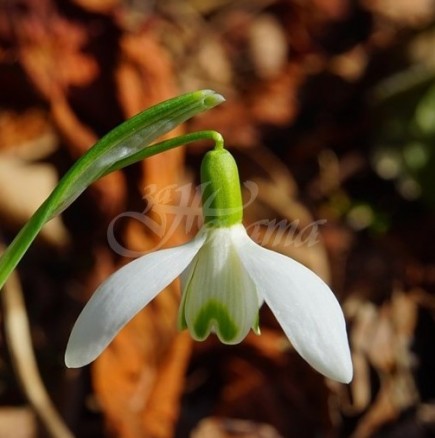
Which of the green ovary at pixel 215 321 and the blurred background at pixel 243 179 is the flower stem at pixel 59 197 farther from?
the blurred background at pixel 243 179

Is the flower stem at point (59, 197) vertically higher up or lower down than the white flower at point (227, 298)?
higher up

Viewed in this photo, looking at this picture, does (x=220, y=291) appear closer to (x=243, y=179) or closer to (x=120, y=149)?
(x=120, y=149)

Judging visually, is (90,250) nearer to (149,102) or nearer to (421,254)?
(149,102)

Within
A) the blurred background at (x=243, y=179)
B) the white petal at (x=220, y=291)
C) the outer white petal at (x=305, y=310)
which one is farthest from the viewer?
the blurred background at (x=243, y=179)

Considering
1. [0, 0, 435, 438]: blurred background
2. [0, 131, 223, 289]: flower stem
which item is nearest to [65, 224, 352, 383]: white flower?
[0, 131, 223, 289]: flower stem

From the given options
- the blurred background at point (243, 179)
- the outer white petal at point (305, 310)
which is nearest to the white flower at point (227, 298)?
the outer white petal at point (305, 310)

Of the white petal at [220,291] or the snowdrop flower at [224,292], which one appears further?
the white petal at [220,291]

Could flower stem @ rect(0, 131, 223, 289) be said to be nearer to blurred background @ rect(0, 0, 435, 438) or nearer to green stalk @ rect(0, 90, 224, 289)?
green stalk @ rect(0, 90, 224, 289)

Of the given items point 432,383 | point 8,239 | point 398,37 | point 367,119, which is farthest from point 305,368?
point 398,37
